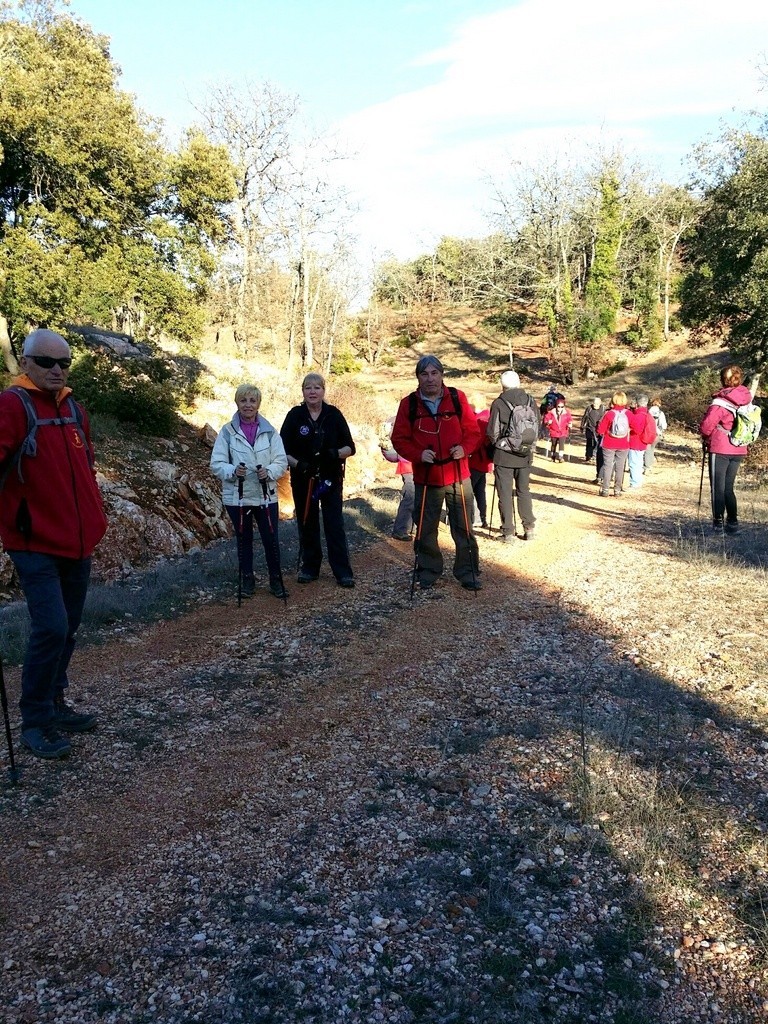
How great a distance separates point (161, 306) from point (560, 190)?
35432 mm

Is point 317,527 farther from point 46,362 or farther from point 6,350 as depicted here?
point 6,350

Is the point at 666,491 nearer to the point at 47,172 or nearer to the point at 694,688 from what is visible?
the point at 694,688

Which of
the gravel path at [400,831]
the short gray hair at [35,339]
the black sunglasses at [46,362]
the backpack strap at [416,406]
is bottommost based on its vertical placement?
the gravel path at [400,831]

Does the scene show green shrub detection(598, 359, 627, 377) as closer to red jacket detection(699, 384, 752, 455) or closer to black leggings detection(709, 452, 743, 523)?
black leggings detection(709, 452, 743, 523)

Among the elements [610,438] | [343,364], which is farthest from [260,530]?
[343,364]

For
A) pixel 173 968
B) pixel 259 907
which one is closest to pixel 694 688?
pixel 259 907

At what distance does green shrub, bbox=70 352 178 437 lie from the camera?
1706cm

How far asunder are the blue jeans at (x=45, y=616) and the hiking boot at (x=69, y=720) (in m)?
0.25

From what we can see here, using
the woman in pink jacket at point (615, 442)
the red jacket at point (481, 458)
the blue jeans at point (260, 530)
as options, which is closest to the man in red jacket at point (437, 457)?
the blue jeans at point (260, 530)

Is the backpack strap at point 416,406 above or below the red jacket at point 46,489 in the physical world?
above

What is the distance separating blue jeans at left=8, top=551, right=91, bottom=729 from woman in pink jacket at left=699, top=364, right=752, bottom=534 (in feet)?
26.1

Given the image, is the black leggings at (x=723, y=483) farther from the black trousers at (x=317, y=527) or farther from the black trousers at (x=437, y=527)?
the black trousers at (x=317, y=527)

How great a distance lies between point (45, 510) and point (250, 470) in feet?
10.9

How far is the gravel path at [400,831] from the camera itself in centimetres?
282
